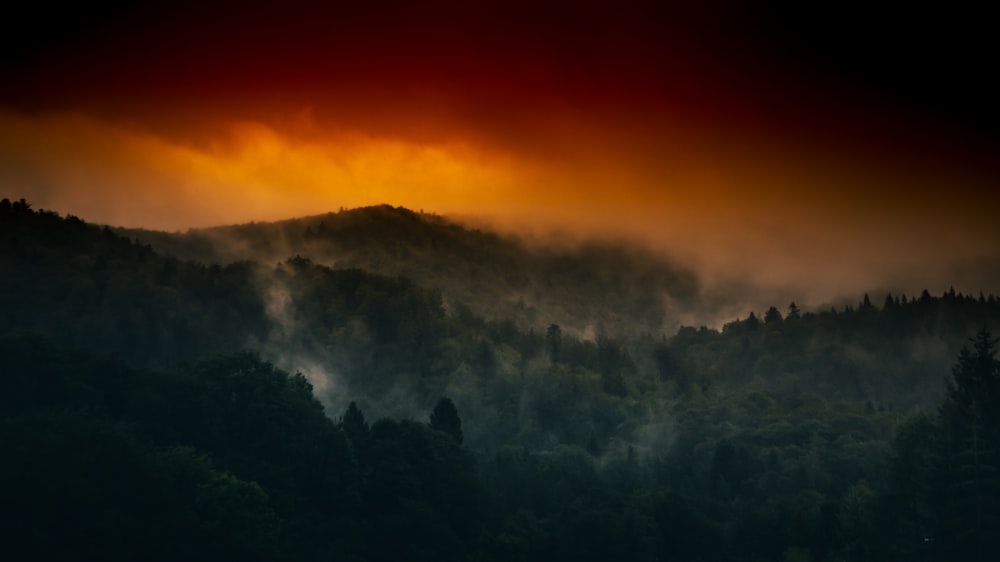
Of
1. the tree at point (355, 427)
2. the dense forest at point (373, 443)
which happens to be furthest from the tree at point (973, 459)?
the tree at point (355, 427)

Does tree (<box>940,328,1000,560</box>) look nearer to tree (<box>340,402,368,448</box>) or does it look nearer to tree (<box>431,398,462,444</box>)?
tree (<box>431,398,462,444</box>)

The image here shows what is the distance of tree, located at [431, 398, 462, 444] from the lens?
141 meters

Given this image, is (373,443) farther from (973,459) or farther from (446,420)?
(973,459)

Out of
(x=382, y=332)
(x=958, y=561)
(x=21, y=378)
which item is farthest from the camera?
(x=382, y=332)

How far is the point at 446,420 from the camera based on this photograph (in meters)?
143

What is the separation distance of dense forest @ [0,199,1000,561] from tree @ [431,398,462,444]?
0.22 m

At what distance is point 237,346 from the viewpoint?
16200 centimetres

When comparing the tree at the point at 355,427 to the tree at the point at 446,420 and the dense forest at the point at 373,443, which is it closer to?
the dense forest at the point at 373,443

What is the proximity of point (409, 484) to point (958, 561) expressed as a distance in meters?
45.6

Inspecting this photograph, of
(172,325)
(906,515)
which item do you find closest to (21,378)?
(172,325)

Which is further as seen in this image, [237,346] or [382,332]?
[382,332]

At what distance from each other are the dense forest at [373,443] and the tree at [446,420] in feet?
0.72

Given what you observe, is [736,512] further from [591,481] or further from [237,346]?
[237,346]

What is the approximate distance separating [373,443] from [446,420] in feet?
69.3
